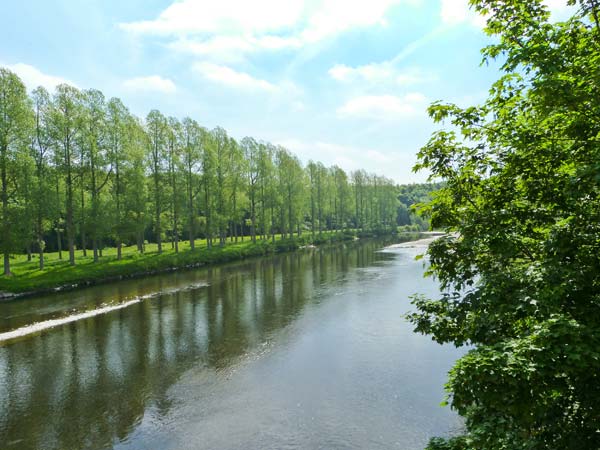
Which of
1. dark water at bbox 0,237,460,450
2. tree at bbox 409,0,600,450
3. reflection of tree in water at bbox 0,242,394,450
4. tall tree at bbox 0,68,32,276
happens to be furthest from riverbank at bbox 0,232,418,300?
tree at bbox 409,0,600,450

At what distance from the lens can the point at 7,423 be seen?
11.3 meters

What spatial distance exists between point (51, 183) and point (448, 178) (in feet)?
129

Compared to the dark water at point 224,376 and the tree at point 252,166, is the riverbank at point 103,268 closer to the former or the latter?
the dark water at point 224,376

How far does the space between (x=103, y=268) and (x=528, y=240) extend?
126ft

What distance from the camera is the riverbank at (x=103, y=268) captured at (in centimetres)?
3038

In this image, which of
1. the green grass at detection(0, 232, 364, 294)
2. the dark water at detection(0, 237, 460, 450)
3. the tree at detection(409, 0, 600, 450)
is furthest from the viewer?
the green grass at detection(0, 232, 364, 294)

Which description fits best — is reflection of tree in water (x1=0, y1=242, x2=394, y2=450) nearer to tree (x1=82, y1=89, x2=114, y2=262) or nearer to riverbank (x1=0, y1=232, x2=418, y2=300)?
riverbank (x1=0, y1=232, x2=418, y2=300)

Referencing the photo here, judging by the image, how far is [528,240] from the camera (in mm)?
6645

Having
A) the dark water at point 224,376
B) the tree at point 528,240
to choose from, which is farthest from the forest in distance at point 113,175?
the tree at point 528,240

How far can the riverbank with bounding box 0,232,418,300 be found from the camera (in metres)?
30.4

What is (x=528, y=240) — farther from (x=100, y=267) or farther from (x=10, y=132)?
(x=10, y=132)

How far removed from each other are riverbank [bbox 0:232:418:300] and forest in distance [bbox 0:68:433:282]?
1697 mm

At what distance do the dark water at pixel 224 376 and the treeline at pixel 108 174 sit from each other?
39.7 ft

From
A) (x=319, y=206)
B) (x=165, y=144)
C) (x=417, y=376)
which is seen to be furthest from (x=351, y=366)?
(x=319, y=206)
